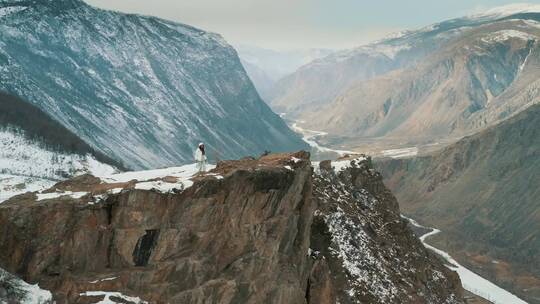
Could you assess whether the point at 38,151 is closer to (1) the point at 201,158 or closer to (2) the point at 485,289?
(2) the point at 485,289

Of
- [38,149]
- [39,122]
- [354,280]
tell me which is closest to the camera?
[354,280]

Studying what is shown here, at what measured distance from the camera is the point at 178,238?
42.2m

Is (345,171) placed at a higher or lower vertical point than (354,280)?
higher

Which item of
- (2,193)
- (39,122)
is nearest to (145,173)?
(2,193)

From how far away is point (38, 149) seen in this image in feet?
500

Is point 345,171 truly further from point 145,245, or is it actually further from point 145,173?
point 145,245

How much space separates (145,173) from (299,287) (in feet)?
41.2

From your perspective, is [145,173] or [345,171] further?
[345,171]

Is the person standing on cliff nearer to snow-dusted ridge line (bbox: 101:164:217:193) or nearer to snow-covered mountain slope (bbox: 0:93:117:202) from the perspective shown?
snow-dusted ridge line (bbox: 101:164:217:193)

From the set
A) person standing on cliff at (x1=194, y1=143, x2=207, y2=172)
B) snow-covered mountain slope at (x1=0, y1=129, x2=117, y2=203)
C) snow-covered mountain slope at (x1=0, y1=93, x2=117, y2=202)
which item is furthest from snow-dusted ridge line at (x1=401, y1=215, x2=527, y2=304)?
person standing on cliff at (x1=194, y1=143, x2=207, y2=172)

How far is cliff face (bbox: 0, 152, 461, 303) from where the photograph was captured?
131ft

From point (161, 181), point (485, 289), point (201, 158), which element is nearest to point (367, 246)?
point (201, 158)

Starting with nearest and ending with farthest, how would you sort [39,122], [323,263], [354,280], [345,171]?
[323,263] → [354,280] → [345,171] → [39,122]

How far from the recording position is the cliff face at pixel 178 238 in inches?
1566
